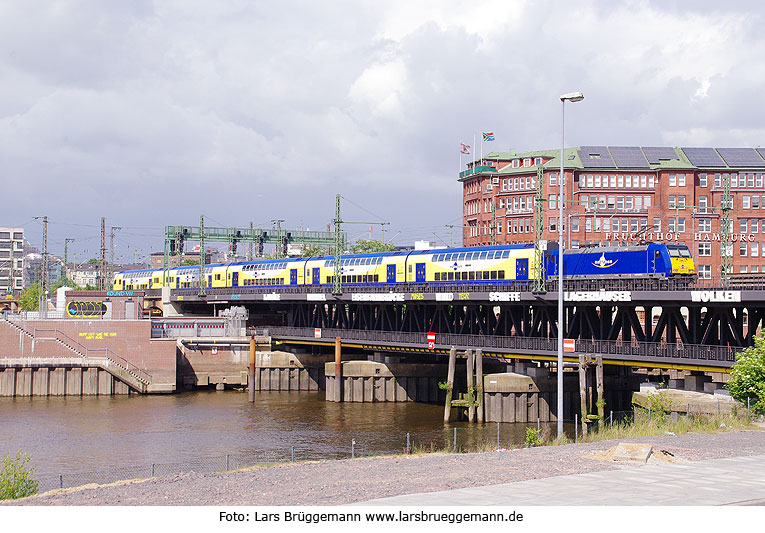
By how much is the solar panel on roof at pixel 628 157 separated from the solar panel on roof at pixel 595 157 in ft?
2.66

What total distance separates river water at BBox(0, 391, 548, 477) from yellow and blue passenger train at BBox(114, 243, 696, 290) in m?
12.0

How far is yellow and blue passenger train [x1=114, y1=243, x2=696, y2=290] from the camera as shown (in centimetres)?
6341

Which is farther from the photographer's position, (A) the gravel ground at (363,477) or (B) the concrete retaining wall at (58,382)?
(B) the concrete retaining wall at (58,382)

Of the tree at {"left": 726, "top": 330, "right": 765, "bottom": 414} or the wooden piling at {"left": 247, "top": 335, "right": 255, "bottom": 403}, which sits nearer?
the tree at {"left": 726, "top": 330, "right": 765, "bottom": 414}

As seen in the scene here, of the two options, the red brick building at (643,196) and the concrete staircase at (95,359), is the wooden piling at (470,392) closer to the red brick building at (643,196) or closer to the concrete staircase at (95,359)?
the concrete staircase at (95,359)

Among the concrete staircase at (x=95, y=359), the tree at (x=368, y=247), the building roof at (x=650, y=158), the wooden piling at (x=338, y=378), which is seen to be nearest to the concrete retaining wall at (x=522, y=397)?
the wooden piling at (x=338, y=378)

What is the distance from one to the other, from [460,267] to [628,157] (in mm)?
57450

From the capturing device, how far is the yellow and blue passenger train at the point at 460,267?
208 feet

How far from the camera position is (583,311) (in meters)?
Answer: 65.9

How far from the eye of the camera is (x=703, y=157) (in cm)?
12419

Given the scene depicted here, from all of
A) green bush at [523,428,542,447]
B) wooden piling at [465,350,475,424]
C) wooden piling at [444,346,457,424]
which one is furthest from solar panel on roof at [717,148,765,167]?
green bush at [523,428,542,447]

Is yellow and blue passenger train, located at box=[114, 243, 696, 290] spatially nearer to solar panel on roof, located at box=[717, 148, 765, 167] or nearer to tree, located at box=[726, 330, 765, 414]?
tree, located at box=[726, 330, 765, 414]
